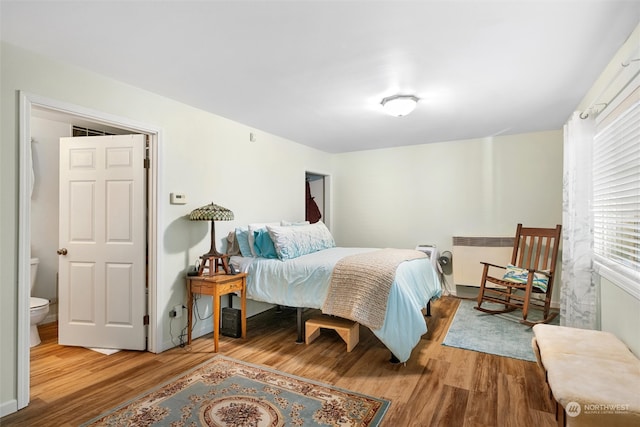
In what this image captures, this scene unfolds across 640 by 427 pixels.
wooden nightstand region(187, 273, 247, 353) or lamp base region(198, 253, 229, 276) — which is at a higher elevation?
A: lamp base region(198, 253, 229, 276)

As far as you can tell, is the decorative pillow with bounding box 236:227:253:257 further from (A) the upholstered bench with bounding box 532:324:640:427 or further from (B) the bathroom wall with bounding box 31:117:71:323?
(A) the upholstered bench with bounding box 532:324:640:427

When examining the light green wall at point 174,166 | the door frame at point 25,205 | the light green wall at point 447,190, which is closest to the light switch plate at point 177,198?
the light green wall at point 174,166

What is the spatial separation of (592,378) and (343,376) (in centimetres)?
153

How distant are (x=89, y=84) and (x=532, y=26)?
3.05 m

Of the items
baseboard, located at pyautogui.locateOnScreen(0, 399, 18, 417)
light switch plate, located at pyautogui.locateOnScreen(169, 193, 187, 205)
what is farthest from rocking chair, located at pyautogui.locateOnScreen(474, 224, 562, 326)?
baseboard, located at pyautogui.locateOnScreen(0, 399, 18, 417)

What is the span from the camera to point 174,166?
311 cm

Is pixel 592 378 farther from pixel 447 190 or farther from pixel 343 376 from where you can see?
pixel 447 190

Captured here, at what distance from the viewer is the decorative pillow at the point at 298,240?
3.40 meters

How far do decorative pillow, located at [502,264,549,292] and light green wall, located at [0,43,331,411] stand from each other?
9.57ft

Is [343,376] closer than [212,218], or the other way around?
[343,376]

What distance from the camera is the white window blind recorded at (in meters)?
2.00

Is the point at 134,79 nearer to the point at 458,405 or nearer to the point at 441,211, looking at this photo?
the point at 458,405

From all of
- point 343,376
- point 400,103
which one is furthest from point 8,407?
point 400,103

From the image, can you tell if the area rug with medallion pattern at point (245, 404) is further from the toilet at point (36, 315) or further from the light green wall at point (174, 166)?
the toilet at point (36, 315)
